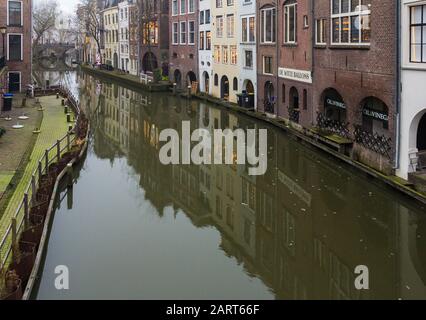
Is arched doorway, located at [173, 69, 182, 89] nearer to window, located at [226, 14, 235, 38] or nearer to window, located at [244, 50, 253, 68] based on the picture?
window, located at [226, 14, 235, 38]

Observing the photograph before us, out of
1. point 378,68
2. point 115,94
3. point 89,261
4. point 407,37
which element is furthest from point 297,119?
point 115,94

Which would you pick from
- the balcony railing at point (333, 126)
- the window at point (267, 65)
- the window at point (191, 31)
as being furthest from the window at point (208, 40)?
the balcony railing at point (333, 126)

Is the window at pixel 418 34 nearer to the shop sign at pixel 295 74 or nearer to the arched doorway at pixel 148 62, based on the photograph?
the shop sign at pixel 295 74

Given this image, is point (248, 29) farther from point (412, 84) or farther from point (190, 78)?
point (412, 84)

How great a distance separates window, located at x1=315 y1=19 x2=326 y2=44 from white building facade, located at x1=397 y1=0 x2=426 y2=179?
24.7ft

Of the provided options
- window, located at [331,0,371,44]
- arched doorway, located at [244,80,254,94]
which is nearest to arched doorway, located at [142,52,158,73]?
arched doorway, located at [244,80,254,94]

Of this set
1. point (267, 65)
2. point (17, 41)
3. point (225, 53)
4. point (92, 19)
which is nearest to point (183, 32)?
point (225, 53)

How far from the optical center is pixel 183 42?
55344mm

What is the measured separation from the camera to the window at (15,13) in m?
47.9

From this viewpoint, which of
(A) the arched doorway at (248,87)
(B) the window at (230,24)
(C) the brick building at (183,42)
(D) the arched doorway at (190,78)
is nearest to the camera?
(A) the arched doorway at (248,87)

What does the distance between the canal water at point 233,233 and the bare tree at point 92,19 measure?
68451 millimetres

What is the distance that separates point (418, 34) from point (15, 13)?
39.0 meters

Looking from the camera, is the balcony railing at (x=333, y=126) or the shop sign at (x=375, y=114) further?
the balcony railing at (x=333, y=126)
